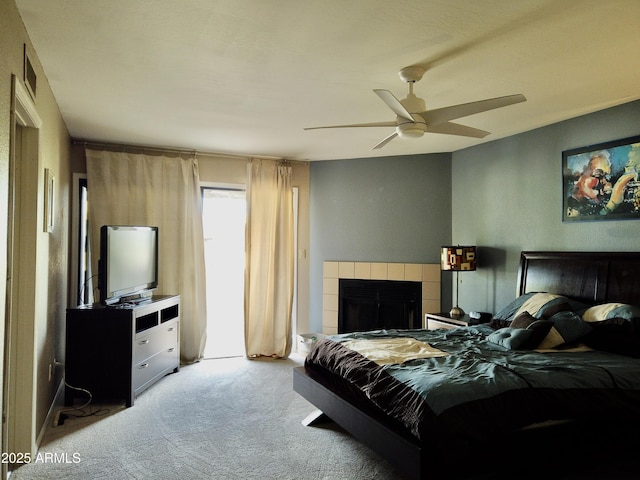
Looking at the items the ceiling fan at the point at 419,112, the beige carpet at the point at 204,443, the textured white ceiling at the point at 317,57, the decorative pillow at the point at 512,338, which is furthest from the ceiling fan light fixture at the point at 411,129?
the beige carpet at the point at 204,443

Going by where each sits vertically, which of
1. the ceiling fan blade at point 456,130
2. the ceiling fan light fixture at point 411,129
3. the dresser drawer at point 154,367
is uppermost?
the ceiling fan blade at point 456,130

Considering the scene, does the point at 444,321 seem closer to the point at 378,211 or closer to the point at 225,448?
the point at 378,211

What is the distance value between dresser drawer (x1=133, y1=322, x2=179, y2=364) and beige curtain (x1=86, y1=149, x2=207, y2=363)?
0.46m

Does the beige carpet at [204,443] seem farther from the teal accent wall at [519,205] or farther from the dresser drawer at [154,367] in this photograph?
the teal accent wall at [519,205]

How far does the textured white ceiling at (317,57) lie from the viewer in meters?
2.13

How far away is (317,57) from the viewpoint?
262 centimetres

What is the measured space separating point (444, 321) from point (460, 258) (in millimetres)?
665

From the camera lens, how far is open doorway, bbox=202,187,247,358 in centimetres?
548

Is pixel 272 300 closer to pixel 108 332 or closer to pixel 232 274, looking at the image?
pixel 232 274

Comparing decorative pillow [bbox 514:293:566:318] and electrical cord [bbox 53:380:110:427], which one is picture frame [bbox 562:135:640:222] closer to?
decorative pillow [bbox 514:293:566:318]

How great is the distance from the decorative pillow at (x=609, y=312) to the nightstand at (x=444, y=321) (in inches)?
47.4

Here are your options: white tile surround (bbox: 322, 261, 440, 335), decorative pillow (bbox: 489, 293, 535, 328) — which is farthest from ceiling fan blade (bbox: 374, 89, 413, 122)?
white tile surround (bbox: 322, 261, 440, 335)

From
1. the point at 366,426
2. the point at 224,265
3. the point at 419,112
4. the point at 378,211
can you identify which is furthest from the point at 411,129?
the point at 224,265

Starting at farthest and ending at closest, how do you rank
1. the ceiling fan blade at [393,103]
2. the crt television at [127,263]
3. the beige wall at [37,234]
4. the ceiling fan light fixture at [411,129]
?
the crt television at [127,263] → the ceiling fan light fixture at [411,129] → the ceiling fan blade at [393,103] → the beige wall at [37,234]
